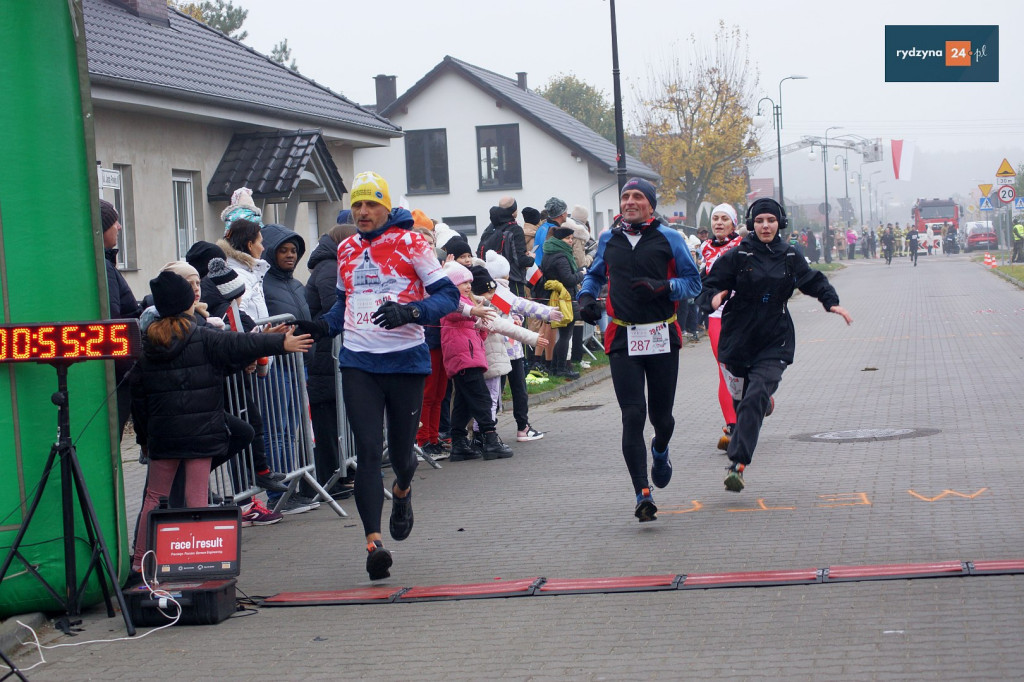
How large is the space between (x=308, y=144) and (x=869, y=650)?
15150 millimetres

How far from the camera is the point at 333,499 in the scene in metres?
9.16

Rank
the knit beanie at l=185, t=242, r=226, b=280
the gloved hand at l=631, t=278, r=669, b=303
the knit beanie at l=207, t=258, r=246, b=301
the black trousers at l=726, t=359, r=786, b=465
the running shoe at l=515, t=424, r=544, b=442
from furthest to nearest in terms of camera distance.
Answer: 1. the running shoe at l=515, t=424, r=544, b=442
2. the black trousers at l=726, t=359, r=786, b=465
3. the knit beanie at l=185, t=242, r=226, b=280
4. the knit beanie at l=207, t=258, r=246, b=301
5. the gloved hand at l=631, t=278, r=669, b=303

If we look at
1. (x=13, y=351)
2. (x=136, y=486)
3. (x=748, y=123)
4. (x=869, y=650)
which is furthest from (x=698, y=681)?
(x=748, y=123)

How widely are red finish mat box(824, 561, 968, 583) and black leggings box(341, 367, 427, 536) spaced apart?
89.1 inches

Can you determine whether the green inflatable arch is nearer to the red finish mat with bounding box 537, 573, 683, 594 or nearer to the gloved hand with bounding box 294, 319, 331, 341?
the gloved hand with bounding box 294, 319, 331, 341

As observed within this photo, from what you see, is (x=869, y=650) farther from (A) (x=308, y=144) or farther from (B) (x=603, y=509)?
(A) (x=308, y=144)

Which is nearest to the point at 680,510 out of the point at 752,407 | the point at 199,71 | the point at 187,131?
the point at 752,407

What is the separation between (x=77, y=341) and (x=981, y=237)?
84559 millimetres

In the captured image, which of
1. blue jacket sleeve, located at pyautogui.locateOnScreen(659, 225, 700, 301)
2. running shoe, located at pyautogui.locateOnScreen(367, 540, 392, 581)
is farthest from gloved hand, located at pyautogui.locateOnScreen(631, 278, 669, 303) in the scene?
running shoe, located at pyautogui.locateOnScreen(367, 540, 392, 581)

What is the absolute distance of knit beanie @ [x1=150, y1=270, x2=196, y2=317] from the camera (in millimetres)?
6625

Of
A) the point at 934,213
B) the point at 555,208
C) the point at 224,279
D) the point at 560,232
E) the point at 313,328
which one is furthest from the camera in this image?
the point at 934,213

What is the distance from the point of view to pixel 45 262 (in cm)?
624

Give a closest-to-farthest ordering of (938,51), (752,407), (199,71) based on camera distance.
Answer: (752,407) → (199,71) → (938,51)

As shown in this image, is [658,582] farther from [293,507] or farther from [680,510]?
[293,507]
